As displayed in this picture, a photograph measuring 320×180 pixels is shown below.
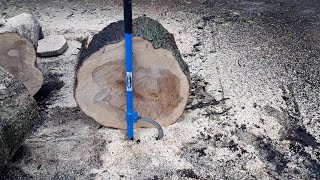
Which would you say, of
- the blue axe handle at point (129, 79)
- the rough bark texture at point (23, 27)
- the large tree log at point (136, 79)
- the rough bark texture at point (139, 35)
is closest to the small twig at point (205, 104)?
the large tree log at point (136, 79)

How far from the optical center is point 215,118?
3391 mm

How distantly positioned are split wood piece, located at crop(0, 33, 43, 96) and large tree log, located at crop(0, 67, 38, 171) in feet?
2.33

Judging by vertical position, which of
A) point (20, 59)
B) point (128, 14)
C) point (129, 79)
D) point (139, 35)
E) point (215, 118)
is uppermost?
point (128, 14)

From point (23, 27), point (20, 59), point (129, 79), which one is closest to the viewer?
point (129, 79)

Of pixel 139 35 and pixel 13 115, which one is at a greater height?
pixel 139 35

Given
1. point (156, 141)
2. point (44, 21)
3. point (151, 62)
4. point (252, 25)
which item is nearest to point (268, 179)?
point (156, 141)

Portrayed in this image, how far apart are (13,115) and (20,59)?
3.32 feet

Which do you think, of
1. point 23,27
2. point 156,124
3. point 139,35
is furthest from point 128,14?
point 23,27

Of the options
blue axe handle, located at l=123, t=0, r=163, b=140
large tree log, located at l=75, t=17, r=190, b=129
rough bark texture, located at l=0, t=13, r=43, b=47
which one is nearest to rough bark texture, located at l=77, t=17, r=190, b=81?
large tree log, located at l=75, t=17, r=190, b=129

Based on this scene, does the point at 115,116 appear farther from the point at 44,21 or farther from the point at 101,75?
the point at 44,21

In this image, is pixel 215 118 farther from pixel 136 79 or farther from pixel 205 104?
pixel 136 79

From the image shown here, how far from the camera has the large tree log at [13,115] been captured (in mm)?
2582

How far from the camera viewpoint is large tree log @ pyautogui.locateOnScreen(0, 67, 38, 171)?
258 cm

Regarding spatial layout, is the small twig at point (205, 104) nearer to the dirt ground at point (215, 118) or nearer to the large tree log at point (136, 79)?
the dirt ground at point (215, 118)
